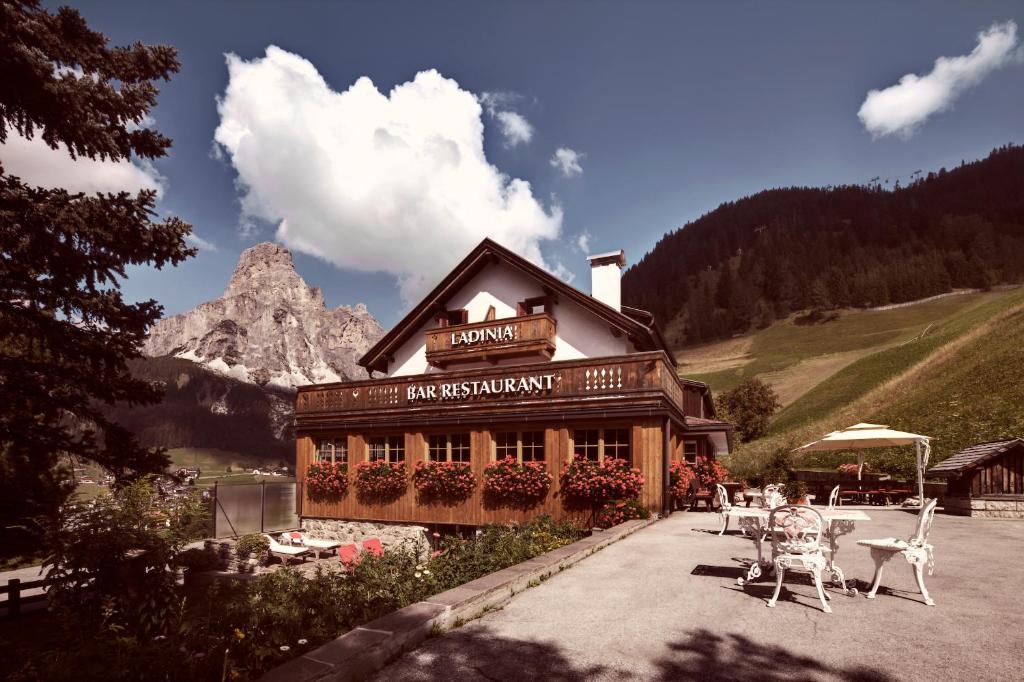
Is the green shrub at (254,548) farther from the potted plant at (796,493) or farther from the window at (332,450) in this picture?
the potted plant at (796,493)

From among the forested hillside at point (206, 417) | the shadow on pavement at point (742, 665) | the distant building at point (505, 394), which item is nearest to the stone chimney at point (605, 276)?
the distant building at point (505, 394)

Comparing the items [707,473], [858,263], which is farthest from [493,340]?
[858,263]

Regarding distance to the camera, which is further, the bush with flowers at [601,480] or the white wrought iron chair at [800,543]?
the bush with flowers at [601,480]

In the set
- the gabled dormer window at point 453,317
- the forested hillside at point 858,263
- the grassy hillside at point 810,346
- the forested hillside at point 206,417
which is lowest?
the forested hillside at point 206,417

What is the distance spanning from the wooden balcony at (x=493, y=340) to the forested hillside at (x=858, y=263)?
11721cm

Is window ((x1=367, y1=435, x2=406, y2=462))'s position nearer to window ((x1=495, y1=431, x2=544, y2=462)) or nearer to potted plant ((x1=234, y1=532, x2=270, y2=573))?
window ((x1=495, y1=431, x2=544, y2=462))

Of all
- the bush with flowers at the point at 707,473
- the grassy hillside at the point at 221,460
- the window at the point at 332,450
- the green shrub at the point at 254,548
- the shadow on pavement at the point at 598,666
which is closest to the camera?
the shadow on pavement at the point at 598,666

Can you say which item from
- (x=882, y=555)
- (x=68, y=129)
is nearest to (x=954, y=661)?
(x=882, y=555)

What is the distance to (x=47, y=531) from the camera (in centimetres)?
733

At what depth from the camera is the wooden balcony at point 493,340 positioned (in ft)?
67.3

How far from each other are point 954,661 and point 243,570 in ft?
55.9

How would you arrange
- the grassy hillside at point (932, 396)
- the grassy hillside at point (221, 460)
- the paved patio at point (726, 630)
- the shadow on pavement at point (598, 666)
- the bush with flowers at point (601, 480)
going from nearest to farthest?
the shadow on pavement at point (598, 666)
the paved patio at point (726, 630)
the bush with flowers at point (601, 480)
the grassy hillside at point (932, 396)
the grassy hillside at point (221, 460)

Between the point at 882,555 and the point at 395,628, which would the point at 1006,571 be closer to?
the point at 882,555

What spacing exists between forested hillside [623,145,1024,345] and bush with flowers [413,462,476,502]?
396ft
